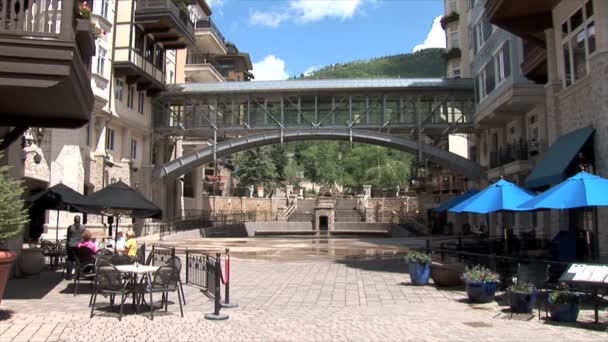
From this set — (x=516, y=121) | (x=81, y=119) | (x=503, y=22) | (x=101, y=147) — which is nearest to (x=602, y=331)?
(x=81, y=119)

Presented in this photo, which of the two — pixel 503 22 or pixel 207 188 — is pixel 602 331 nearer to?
pixel 503 22

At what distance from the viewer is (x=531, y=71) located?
72.5ft

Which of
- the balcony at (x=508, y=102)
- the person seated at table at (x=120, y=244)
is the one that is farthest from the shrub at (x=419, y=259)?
the balcony at (x=508, y=102)

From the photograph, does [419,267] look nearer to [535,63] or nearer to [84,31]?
[84,31]

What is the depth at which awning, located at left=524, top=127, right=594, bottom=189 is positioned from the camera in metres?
14.6

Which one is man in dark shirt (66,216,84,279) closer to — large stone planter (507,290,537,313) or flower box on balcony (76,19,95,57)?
flower box on balcony (76,19,95,57)

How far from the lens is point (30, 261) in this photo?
14094 mm

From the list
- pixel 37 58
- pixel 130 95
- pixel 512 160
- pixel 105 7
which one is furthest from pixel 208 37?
pixel 37 58

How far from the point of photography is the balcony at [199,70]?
163 ft

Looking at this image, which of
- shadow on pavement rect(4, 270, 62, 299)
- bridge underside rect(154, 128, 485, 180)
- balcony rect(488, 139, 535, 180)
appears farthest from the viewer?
bridge underside rect(154, 128, 485, 180)

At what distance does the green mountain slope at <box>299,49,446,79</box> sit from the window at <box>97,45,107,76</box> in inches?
4505

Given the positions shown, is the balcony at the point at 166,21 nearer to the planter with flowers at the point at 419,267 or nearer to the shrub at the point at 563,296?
the planter with flowers at the point at 419,267

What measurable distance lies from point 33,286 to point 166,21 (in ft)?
91.2

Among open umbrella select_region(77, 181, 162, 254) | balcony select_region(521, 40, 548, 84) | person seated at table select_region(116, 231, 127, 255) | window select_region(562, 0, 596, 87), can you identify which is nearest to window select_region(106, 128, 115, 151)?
person seated at table select_region(116, 231, 127, 255)
